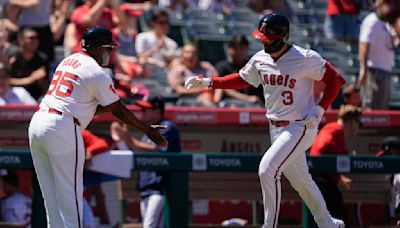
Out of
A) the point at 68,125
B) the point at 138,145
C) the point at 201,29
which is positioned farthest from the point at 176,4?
the point at 68,125

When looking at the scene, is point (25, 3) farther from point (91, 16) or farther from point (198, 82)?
point (198, 82)

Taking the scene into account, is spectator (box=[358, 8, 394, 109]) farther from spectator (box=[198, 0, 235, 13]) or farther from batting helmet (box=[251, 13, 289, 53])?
batting helmet (box=[251, 13, 289, 53])

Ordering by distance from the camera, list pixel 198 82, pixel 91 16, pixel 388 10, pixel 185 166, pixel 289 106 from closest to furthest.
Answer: pixel 289 106 → pixel 198 82 → pixel 185 166 → pixel 91 16 → pixel 388 10

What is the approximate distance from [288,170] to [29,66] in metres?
4.49

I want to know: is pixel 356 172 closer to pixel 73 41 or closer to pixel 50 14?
pixel 73 41

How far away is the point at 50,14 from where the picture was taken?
12594 millimetres

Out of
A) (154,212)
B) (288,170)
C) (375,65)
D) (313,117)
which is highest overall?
(313,117)

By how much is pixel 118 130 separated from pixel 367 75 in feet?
11.7

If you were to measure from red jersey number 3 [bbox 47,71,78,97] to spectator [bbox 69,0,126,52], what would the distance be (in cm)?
417

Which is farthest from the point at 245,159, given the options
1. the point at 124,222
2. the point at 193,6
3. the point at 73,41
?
the point at 193,6

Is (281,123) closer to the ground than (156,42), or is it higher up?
closer to the ground

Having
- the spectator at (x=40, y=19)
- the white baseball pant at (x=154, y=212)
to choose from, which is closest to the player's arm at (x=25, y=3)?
the spectator at (x=40, y=19)

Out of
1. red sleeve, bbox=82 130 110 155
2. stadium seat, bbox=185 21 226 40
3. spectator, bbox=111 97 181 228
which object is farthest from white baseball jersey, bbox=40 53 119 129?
stadium seat, bbox=185 21 226 40

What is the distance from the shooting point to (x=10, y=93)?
1091 cm
